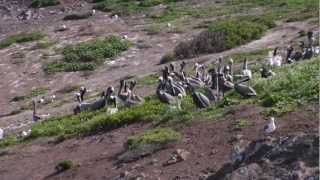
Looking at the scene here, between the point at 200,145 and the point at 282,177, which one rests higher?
the point at 282,177

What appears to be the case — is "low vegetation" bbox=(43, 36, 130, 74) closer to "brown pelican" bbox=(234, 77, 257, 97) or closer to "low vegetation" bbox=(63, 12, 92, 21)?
"low vegetation" bbox=(63, 12, 92, 21)

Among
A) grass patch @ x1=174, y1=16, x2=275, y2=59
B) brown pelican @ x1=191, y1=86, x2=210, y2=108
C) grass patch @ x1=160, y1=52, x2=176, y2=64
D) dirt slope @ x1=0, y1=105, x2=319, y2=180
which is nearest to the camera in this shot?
dirt slope @ x1=0, y1=105, x2=319, y2=180

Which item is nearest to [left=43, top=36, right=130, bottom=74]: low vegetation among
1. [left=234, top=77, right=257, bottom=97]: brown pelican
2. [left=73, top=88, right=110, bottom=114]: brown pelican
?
[left=73, top=88, right=110, bottom=114]: brown pelican

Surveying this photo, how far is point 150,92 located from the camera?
101ft

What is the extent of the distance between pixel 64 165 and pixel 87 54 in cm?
2474

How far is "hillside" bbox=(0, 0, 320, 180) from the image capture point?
57.0ft

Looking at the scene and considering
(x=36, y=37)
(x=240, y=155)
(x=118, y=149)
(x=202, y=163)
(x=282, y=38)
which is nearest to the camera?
(x=240, y=155)

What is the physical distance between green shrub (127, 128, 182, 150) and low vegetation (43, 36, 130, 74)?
22.4 m

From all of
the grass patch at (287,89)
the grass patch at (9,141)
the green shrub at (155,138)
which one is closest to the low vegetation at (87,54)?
the grass patch at (9,141)

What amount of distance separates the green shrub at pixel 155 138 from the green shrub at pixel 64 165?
1364 millimetres

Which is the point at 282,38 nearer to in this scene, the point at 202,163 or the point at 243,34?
the point at 243,34

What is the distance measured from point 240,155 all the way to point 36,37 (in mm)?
38429

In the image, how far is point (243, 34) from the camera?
1613 inches

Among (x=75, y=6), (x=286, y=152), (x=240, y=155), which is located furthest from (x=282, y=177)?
(x=75, y=6)
